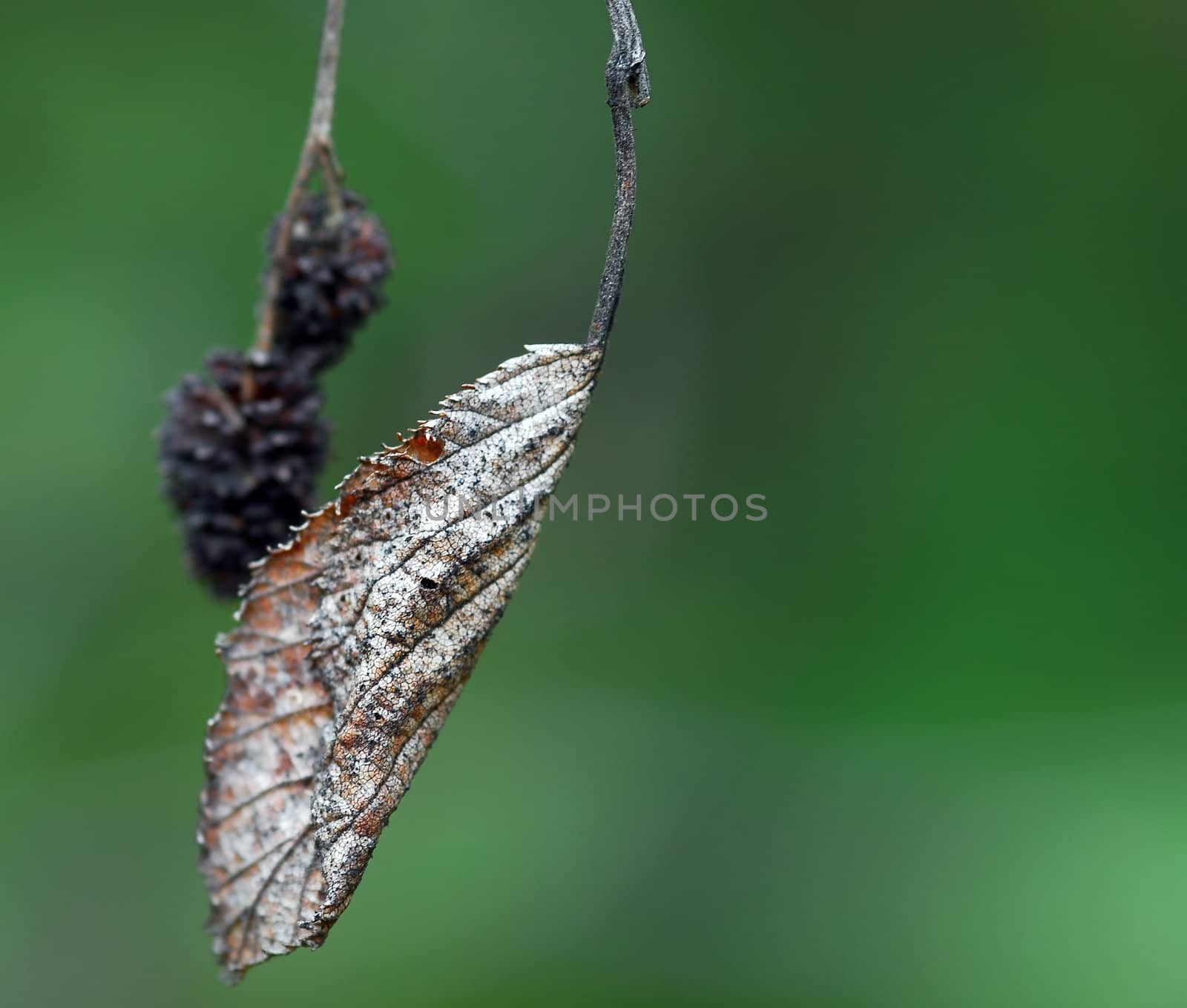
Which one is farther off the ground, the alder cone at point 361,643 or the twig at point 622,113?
the twig at point 622,113

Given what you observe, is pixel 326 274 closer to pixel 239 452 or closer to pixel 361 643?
pixel 239 452

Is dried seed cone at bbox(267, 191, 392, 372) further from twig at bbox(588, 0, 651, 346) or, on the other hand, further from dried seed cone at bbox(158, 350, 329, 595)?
twig at bbox(588, 0, 651, 346)

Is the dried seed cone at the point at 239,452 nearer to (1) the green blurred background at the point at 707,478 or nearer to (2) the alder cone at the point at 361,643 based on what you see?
(2) the alder cone at the point at 361,643

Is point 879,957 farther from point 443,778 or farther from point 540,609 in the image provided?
point 540,609

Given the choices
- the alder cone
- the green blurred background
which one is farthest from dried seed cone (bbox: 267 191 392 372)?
the green blurred background

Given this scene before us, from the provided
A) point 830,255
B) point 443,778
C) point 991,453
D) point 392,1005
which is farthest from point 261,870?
point 830,255

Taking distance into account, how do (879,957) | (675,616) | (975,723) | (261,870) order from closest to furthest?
(261,870), (879,957), (975,723), (675,616)

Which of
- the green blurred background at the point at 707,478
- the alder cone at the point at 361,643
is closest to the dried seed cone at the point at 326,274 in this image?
the alder cone at the point at 361,643

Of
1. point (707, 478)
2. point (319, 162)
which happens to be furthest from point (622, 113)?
point (707, 478)
